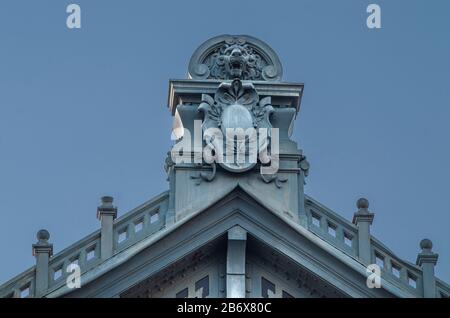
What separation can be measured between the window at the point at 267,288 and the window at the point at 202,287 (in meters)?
0.97

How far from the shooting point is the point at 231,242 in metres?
72.3

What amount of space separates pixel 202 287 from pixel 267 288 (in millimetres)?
1134

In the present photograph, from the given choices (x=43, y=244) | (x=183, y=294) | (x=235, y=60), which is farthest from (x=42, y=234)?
(x=235, y=60)

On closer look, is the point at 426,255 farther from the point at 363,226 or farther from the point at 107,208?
the point at 107,208

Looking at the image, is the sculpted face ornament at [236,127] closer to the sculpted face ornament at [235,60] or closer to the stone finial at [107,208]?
the sculpted face ornament at [235,60]

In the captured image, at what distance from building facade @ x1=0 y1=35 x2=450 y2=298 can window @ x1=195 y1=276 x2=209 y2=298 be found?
2cm

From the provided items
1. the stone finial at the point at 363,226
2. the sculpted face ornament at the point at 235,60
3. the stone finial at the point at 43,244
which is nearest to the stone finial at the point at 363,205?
the stone finial at the point at 363,226

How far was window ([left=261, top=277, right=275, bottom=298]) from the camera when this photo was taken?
2844 inches

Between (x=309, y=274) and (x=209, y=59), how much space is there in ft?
16.0

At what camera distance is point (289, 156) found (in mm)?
73438

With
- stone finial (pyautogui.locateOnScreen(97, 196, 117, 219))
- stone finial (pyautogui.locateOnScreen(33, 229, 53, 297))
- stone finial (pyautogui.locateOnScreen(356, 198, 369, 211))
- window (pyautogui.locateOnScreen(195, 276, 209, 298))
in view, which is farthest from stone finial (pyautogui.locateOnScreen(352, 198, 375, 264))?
stone finial (pyautogui.locateOnScreen(33, 229, 53, 297))
